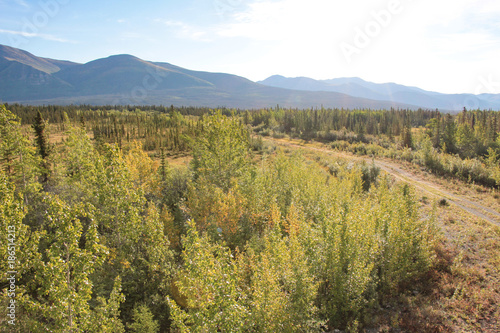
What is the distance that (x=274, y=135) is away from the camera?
87625 millimetres

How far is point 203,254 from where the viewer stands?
8469 mm

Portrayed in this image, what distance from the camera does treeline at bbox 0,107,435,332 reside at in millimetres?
8070

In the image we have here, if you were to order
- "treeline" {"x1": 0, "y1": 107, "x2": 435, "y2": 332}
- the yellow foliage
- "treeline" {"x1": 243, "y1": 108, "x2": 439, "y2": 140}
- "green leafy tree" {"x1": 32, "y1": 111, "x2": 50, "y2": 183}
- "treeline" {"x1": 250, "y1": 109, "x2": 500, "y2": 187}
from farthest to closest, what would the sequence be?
"treeline" {"x1": 243, "y1": 108, "x2": 439, "y2": 140}, "treeline" {"x1": 250, "y1": 109, "x2": 500, "y2": 187}, "green leafy tree" {"x1": 32, "y1": 111, "x2": 50, "y2": 183}, the yellow foliage, "treeline" {"x1": 0, "y1": 107, "x2": 435, "y2": 332}

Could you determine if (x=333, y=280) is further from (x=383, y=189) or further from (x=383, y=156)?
(x=383, y=156)

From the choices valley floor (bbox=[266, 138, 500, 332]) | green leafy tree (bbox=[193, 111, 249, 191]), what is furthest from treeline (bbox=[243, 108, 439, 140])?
valley floor (bbox=[266, 138, 500, 332])

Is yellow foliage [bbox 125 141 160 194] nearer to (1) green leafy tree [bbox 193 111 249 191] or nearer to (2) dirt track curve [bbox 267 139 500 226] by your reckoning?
(1) green leafy tree [bbox 193 111 249 191]

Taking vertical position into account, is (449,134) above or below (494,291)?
above

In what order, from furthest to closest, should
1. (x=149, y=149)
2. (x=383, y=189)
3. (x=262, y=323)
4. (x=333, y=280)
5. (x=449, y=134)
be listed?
(x=449, y=134) < (x=149, y=149) < (x=383, y=189) < (x=333, y=280) < (x=262, y=323)

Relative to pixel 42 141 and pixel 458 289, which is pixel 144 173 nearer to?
pixel 42 141

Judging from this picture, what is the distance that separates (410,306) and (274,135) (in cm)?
7632

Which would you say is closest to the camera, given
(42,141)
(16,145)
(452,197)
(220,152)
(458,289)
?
(458,289)

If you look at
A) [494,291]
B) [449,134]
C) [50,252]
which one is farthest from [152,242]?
[449,134]

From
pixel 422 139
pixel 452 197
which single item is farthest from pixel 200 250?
pixel 422 139

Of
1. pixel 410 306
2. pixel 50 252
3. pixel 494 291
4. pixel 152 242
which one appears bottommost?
pixel 410 306
